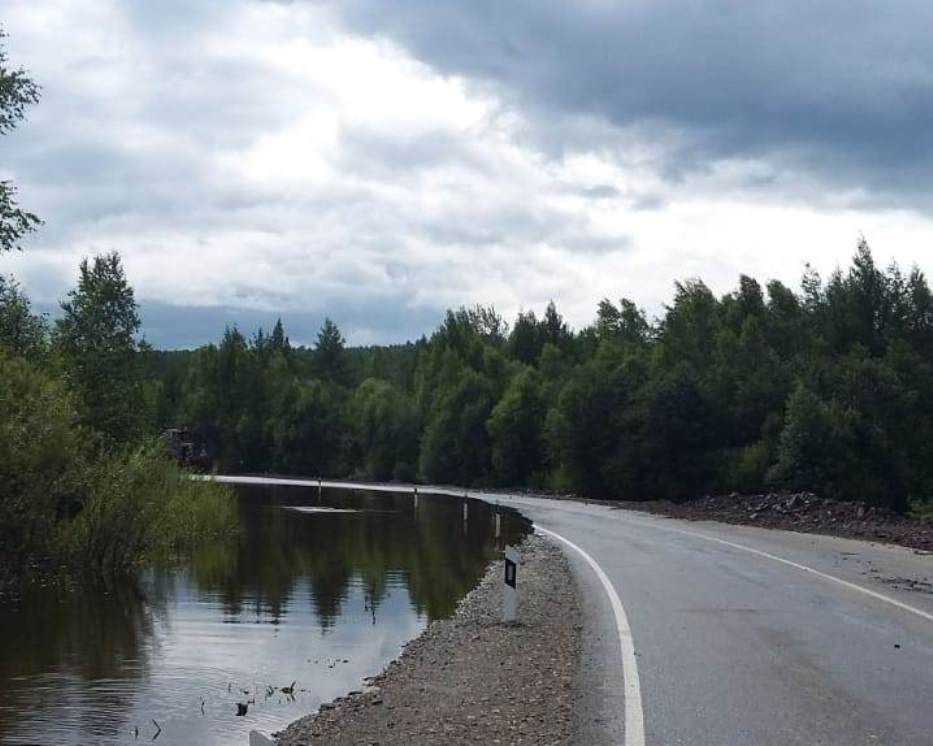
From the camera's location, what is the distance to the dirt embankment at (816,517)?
1161 inches

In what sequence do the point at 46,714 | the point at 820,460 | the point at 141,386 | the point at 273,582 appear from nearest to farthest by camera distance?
the point at 46,714, the point at 273,582, the point at 141,386, the point at 820,460

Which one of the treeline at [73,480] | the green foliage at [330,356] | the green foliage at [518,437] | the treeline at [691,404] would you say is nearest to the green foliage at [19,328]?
the treeline at [73,480]

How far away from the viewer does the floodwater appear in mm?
12336

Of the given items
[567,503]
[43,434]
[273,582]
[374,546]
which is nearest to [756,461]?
[567,503]

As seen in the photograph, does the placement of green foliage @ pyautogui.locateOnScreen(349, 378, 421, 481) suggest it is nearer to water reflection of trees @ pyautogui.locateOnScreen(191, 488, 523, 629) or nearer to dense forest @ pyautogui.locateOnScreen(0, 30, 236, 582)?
water reflection of trees @ pyautogui.locateOnScreen(191, 488, 523, 629)

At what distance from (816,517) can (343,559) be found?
1483 cm

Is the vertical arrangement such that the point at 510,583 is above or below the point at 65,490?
below

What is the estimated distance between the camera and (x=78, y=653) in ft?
53.4

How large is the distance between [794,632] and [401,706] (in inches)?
209

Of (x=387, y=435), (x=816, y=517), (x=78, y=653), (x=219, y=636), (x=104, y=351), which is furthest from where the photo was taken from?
(x=387, y=435)

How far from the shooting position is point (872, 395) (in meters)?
62.3

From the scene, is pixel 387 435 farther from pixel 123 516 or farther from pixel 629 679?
pixel 629 679

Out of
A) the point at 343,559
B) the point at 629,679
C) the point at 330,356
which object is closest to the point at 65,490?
the point at 343,559

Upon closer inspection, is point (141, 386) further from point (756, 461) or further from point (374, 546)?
point (756, 461)
